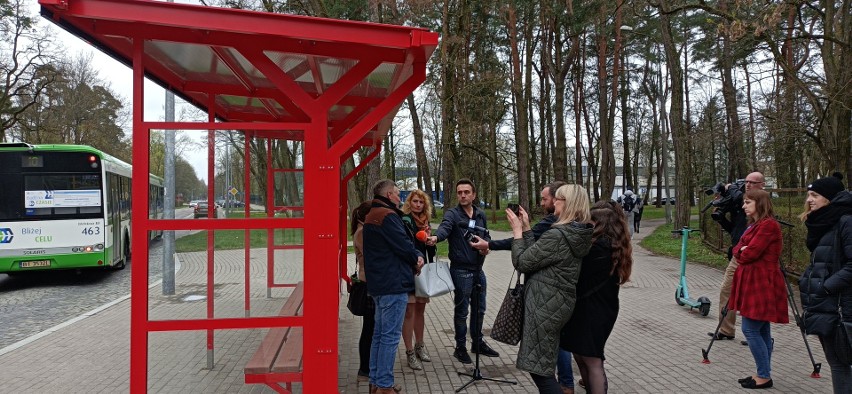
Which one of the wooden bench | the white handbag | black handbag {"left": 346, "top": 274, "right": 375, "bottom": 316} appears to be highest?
the white handbag

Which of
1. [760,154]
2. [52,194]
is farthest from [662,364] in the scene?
[760,154]

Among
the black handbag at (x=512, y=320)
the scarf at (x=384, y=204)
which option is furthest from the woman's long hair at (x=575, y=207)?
the scarf at (x=384, y=204)

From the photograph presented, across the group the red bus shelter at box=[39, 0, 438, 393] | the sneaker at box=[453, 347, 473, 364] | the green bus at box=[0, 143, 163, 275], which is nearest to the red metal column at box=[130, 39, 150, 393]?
the red bus shelter at box=[39, 0, 438, 393]

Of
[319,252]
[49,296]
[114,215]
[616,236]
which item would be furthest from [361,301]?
[114,215]

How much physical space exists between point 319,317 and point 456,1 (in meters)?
14.0

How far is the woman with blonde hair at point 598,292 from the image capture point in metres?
3.72

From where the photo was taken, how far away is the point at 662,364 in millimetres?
5609

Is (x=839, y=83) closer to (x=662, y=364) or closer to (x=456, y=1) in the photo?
(x=662, y=364)

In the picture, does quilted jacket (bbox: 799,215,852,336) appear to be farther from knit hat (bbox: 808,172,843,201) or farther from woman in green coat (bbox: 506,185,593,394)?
woman in green coat (bbox: 506,185,593,394)

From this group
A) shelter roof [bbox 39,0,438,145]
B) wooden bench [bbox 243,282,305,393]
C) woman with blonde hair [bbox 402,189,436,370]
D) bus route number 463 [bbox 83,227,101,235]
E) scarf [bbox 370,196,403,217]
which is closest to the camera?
shelter roof [bbox 39,0,438,145]

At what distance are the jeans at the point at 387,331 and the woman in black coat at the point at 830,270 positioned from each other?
2972 mm

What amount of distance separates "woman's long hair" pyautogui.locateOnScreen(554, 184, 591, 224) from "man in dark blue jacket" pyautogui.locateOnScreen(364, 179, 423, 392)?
4.14 feet

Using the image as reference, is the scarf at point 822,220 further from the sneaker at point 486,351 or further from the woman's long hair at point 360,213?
the woman's long hair at point 360,213

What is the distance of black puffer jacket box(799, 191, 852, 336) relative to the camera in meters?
3.85
